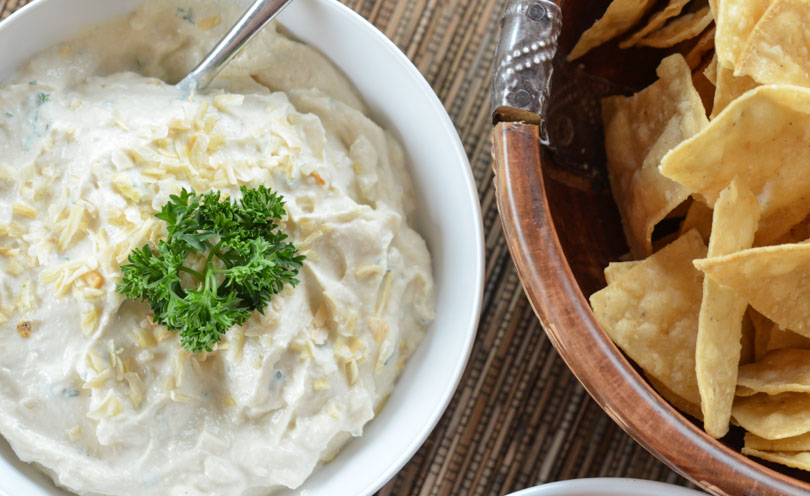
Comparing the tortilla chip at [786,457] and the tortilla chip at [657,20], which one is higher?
the tortilla chip at [657,20]

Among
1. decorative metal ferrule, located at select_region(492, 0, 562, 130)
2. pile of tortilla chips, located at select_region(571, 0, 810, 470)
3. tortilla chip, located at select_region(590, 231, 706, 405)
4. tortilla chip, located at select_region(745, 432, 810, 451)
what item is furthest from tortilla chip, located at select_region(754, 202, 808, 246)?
decorative metal ferrule, located at select_region(492, 0, 562, 130)

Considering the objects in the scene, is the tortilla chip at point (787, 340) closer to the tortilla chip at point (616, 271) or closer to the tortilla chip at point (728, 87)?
the tortilla chip at point (616, 271)

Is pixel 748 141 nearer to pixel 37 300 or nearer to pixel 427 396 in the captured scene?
pixel 427 396

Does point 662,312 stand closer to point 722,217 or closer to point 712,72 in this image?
point 722,217

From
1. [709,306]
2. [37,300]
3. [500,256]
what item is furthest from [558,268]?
[37,300]

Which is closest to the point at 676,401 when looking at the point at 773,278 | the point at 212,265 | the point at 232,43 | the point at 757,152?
the point at 773,278

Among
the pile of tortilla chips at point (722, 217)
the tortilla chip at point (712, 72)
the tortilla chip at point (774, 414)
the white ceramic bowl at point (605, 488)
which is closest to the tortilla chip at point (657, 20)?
the pile of tortilla chips at point (722, 217)
